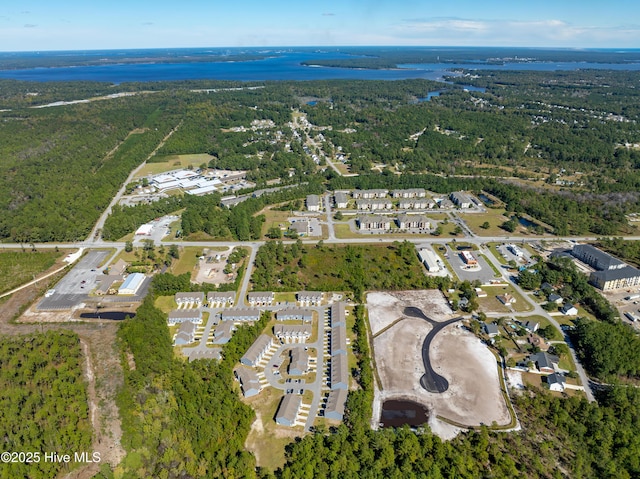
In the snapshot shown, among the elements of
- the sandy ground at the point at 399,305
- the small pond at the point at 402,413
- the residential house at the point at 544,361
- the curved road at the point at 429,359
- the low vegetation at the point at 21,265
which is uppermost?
the low vegetation at the point at 21,265

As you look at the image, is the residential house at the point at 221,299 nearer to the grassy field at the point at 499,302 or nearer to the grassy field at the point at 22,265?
the grassy field at the point at 22,265

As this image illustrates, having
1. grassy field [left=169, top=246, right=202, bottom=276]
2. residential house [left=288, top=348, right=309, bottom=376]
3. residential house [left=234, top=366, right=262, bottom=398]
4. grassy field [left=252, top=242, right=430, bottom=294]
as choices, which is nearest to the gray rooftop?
grassy field [left=252, top=242, right=430, bottom=294]

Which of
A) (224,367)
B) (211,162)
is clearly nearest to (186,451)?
(224,367)

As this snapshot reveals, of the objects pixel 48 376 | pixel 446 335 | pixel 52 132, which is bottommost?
pixel 446 335

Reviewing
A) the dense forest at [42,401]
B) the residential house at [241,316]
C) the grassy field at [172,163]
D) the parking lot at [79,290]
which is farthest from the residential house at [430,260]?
the grassy field at [172,163]

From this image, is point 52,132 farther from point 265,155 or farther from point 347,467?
point 347,467

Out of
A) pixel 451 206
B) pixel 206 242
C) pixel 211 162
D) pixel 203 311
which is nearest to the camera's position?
pixel 203 311
